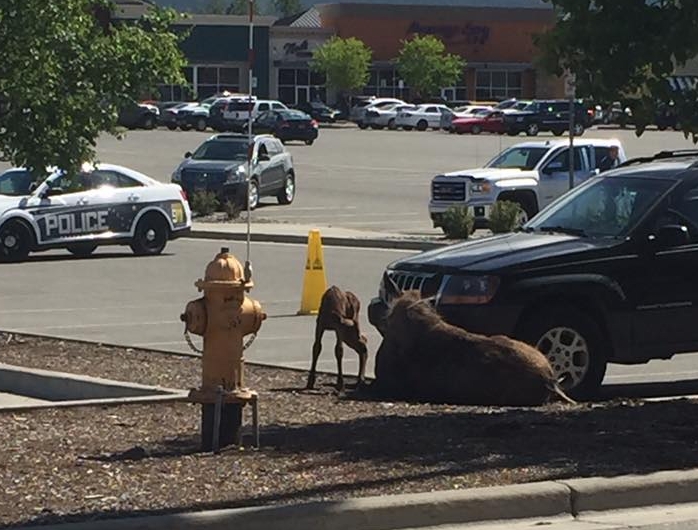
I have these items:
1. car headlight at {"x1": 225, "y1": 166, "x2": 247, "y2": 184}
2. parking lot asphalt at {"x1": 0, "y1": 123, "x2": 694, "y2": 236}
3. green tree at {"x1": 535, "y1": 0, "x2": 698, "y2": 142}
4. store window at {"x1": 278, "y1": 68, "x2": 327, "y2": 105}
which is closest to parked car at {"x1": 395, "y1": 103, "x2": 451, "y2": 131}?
parking lot asphalt at {"x1": 0, "y1": 123, "x2": 694, "y2": 236}

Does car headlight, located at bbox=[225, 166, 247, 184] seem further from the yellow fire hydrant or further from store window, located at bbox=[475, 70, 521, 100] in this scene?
store window, located at bbox=[475, 70, 521, 100]

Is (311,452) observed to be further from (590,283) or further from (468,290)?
(590,283)

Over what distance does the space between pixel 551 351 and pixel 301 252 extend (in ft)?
51.3

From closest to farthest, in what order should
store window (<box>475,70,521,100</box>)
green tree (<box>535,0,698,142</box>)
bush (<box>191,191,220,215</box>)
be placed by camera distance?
green tree (<box>535,0,698,142</box>) < bush (<box>191,191,220,215</box>) < store window (<box>475,70,521,100</box>)

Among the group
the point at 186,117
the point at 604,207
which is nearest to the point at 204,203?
the point at 604,207

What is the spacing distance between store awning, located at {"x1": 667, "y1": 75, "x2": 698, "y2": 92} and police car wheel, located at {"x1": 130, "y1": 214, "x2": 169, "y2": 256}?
52.3ft

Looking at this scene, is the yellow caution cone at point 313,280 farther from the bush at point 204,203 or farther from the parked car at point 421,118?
the parked car at point 421,118

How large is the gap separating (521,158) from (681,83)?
20466 millimetres

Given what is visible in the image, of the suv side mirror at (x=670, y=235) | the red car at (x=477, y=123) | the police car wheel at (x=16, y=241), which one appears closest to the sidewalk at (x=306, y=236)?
the police car wheel at (x=16, y=241)

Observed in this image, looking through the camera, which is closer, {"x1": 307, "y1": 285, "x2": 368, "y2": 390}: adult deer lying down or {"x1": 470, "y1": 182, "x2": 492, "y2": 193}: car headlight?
{"x1": 307, "y1": 285, "x2": 368, "y2": 390}: adult deer lying down

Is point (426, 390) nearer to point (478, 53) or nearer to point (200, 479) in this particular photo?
point (200, 479)

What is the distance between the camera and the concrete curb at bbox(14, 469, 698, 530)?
7816mm

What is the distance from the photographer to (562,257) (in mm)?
12609

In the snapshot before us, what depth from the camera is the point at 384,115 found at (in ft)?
277
